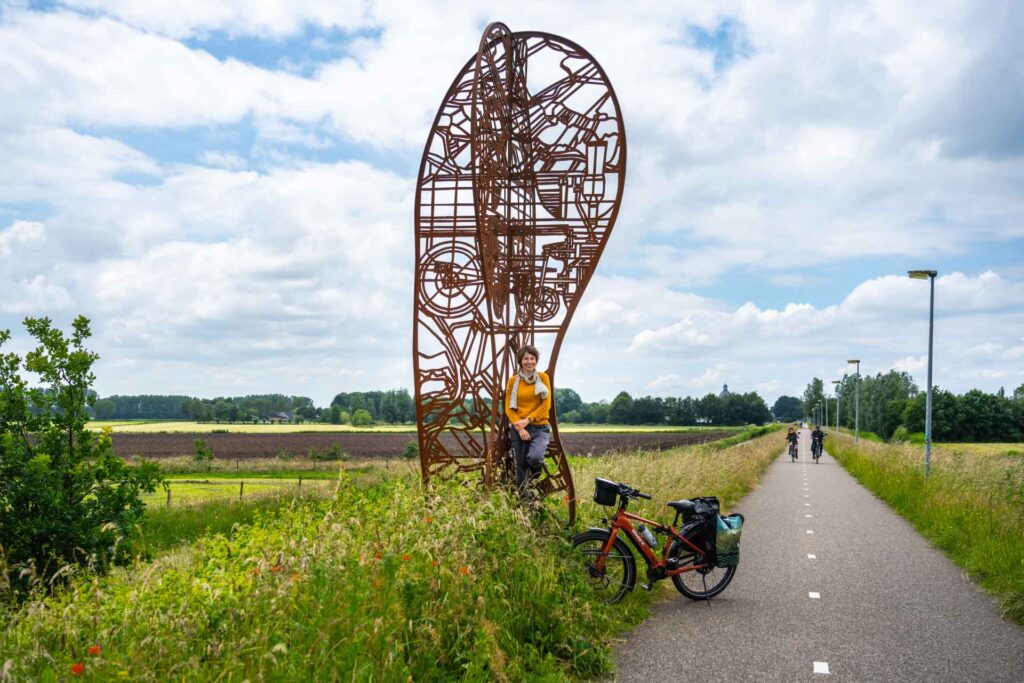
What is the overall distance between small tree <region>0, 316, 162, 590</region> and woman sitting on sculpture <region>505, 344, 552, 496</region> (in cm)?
379

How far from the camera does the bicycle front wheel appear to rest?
7.30 m

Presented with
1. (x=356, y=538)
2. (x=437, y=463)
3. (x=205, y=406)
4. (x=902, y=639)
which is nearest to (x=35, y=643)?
(x=356, y=538)

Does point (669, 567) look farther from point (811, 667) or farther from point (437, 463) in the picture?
point (437, 463)

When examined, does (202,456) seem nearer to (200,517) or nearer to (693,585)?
(200,517)

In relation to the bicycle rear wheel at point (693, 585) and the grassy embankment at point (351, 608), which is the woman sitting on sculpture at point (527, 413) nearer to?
the grassy embankment at point (351, 608)

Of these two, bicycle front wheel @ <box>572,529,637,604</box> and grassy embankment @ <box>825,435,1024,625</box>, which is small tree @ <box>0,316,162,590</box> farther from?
grassy embankment @ <box>825,435,1024,625</box>

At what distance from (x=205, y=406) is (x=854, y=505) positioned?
113 meters

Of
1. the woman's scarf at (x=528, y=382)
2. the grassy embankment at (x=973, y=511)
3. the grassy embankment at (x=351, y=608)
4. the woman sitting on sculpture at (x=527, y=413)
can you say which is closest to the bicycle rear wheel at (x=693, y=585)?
the grassy embankment at (x=351, y=608)

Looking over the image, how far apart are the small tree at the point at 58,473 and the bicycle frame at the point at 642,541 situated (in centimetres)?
456

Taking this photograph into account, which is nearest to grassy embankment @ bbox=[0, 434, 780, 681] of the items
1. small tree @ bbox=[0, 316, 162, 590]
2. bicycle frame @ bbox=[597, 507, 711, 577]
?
bicycle frame @ bbox=[597, 507, 711, 577]

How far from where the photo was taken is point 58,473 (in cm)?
855

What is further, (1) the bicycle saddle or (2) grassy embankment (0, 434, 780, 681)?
(1) the bicycle saddle

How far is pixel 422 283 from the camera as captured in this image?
342 inches

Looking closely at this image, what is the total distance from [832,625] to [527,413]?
128 inches
